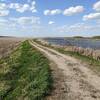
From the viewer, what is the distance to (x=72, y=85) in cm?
1520

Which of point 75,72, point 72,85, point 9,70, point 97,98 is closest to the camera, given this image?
point 97,98

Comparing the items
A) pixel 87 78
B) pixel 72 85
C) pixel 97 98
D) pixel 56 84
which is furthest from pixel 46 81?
pixel 97 98

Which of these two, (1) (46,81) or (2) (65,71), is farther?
(2) (65,71)

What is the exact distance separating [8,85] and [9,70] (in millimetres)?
5610

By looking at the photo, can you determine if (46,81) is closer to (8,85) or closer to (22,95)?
(22,95)

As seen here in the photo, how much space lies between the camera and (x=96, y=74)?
18.7 m

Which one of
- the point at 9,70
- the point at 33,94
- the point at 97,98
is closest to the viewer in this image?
the point at 97,98

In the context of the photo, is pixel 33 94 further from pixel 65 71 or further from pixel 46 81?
pixel 65 71

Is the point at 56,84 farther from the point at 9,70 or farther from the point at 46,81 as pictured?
the point at 9,70

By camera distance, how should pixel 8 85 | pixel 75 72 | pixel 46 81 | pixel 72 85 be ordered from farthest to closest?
pixel 75 72 → pixel 8 85 → pixel 46 81 → pixel 72 85

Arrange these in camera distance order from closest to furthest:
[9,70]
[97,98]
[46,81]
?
[97,98] → [46,81] → [9,70]

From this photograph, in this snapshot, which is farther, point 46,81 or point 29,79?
point 29,79

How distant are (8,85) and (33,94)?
4613 millimetres

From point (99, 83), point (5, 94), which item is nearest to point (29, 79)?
point (5, 94)
